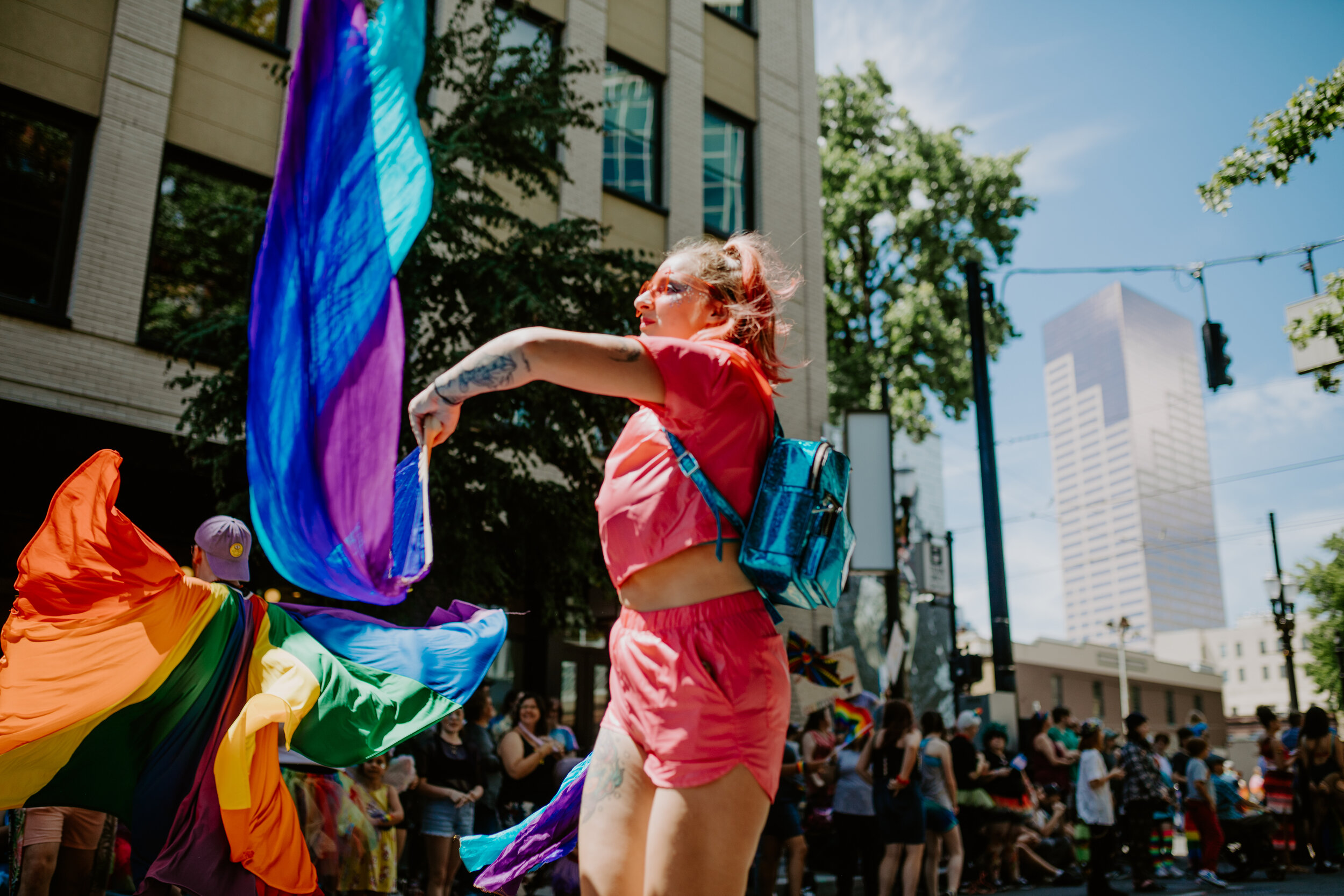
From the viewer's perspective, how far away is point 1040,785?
13.8m

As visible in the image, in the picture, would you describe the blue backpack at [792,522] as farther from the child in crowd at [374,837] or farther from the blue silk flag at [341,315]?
Answer: the child in crowd at [374,837]

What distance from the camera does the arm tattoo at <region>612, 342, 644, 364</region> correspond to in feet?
6.52

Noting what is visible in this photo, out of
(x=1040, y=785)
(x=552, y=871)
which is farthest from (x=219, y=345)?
(x=1040, y=785)

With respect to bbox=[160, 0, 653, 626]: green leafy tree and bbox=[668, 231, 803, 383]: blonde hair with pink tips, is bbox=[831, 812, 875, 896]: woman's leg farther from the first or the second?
bbox=[668, 231, 803, 383]: blonde hair with pink tips

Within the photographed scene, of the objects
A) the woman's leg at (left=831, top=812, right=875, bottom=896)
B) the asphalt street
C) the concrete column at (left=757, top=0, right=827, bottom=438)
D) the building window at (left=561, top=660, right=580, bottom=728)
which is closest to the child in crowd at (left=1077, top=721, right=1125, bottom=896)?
the asphalt street

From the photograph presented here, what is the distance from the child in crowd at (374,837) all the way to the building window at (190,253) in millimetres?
5523

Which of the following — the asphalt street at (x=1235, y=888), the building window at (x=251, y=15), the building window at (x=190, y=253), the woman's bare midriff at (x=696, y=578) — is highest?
the building window at (x=251, y=15)

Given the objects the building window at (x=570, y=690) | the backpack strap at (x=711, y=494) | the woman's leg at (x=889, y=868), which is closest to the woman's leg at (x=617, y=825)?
the backpack strap at (x=711, y=494)

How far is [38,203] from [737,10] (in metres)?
12.6

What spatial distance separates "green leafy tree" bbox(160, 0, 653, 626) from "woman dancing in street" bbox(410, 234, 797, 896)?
252 inches

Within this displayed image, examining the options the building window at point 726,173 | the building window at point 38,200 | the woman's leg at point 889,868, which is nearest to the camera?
the woman's leg at point 889,868

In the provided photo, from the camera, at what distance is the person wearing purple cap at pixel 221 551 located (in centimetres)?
468

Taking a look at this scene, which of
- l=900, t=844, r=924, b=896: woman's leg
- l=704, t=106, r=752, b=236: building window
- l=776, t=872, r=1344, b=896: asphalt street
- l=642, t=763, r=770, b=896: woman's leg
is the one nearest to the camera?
l=642, t=763, r=770, b=896: woman's leg

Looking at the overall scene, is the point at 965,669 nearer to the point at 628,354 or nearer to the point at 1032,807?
the point at 1032,807
